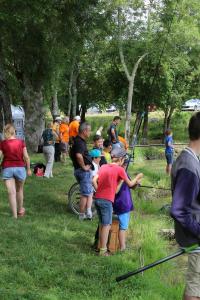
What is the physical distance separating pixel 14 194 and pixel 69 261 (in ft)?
7.67

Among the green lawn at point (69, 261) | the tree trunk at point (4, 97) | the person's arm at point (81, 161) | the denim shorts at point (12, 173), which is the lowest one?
the green lawn at point (69, 261)

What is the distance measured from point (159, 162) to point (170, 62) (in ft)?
31.4

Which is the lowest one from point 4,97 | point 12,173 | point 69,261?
point 69,261

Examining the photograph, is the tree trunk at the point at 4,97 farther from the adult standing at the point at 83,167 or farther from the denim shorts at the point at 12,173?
the denim shorts at the point at 12,173

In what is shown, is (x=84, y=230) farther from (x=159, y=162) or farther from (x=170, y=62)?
(x=170, y=62)

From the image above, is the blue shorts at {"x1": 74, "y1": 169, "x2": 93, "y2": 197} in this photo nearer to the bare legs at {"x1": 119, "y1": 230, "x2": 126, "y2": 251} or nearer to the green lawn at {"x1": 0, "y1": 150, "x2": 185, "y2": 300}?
the green lawn at {"x1": 0, "y1": 150, "x2": 185, "y2": 300}

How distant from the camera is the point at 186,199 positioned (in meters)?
3.62

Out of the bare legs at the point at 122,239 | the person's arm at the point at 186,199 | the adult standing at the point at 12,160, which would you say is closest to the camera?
the person's arm at the point at 186,199

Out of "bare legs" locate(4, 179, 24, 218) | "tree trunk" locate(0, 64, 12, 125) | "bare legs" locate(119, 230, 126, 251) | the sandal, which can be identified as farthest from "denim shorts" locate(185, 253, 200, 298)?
"tree trunk" locate(0, 64, 12, 125)

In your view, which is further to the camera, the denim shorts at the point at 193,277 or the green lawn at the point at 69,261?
the green lawn at the point at 69,261

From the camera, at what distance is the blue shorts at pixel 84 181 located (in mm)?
8773

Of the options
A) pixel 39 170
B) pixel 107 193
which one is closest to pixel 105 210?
pixel 107 193

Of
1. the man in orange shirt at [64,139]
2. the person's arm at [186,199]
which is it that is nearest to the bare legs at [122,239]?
the person's arm at [186,199]

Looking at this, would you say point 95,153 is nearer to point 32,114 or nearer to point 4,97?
point 4,97
